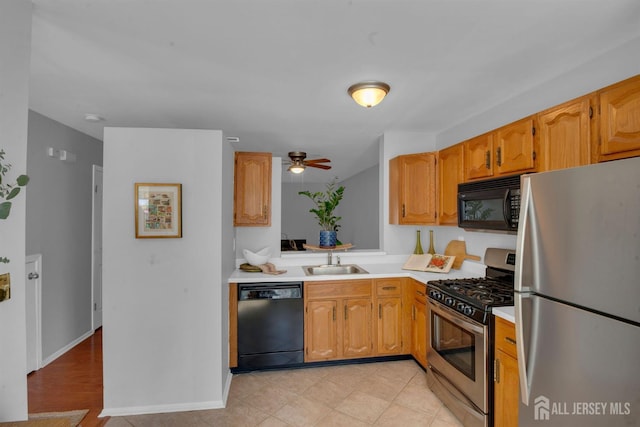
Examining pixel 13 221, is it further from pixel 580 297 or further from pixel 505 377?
pixel 505 377

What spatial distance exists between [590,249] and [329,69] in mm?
1696

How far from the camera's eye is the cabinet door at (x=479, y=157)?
239 centimetres

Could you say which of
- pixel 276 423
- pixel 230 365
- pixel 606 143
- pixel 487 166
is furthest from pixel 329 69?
pixel 230 365

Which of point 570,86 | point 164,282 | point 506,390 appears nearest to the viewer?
point 506,390

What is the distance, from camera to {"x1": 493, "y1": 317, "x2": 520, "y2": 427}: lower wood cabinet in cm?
175

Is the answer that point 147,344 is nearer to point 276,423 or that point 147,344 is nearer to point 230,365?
point 230,365

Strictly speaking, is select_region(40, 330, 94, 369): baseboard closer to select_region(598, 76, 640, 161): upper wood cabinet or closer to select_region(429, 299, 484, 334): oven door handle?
select_region(429, 299, 484, 334): oven door handle

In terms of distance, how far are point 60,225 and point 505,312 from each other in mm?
4119

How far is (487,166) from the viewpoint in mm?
2408

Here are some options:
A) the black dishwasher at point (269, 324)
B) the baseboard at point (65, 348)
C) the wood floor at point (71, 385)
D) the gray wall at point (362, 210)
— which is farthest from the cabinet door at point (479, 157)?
the baseboard at point (65, 348)

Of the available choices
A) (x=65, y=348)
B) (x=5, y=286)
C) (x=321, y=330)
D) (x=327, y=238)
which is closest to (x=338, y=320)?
(x=321, y=330)

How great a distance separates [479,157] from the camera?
251cm

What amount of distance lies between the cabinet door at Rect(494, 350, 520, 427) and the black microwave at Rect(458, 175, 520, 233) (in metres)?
0.82

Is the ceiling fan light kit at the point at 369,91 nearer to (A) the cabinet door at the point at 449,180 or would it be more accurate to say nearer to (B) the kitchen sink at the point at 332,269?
(A) the cabinet door at the point at 449,180
